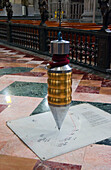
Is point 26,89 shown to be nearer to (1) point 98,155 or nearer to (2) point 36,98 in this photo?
(2) point 36,98

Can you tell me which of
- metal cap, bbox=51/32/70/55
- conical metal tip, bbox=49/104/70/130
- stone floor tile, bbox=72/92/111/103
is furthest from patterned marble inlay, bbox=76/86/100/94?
metal cap, bbox=51/32/70/55

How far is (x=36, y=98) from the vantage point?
2.51 meters

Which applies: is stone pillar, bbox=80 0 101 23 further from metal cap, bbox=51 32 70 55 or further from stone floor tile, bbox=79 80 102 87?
metal cap, bbox=51 32 70 55

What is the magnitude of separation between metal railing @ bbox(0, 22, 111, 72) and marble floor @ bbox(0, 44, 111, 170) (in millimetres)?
266

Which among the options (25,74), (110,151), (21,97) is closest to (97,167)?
(110,151)

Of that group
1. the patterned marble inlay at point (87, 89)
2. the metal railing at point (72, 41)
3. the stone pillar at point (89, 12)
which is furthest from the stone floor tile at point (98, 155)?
the stone pillar at point (89, 12)

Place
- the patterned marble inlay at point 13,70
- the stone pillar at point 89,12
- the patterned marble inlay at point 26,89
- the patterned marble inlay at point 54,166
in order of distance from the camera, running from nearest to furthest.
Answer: the patterned marble inlay at point 54,166
the patterned marble inlay at point 26,89
the patterned marble inlay at point 13,70
the stone pillar at point 89,12

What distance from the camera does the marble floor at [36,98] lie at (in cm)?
141

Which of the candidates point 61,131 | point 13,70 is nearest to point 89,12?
point 13,70

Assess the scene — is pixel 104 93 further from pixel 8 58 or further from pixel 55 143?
pixel 8 58

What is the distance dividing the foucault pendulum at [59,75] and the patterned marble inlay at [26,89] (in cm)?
109

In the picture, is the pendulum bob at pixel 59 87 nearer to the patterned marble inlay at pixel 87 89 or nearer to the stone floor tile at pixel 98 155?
the stone floor tile at pixel 98 155

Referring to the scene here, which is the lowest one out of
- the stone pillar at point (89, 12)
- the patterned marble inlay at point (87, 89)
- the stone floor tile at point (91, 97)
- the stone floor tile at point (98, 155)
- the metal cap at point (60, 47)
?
the stone floor tile at point (98, 155)

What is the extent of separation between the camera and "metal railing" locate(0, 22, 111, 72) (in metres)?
3.61
